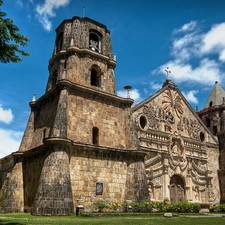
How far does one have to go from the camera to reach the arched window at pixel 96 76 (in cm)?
2395

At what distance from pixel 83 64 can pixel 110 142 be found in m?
6.60

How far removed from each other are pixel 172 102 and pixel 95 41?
34.2ft

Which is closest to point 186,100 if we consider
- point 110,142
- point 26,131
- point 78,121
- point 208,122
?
point 208,122

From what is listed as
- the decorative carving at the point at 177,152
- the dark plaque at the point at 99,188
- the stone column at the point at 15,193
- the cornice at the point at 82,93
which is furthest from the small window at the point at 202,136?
the stone column at the point at 15,193

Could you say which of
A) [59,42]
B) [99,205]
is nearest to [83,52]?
[59,42]

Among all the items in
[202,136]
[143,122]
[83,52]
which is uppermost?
[83,52]

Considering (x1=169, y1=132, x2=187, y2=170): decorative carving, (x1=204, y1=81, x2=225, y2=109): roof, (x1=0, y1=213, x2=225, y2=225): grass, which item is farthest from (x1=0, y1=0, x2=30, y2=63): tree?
(x1=204, y1=81, x2=225, y2=109): roof

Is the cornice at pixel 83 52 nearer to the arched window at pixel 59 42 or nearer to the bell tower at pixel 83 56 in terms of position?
the bell tower at pixel 83 56

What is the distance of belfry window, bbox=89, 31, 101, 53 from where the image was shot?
80.5 ft

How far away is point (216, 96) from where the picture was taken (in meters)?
36.8

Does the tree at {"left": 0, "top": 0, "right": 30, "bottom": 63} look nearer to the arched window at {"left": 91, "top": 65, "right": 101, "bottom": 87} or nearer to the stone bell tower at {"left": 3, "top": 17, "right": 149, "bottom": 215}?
the stone bell tower at {"left": 3, "top": 17, "right": 149, "bottom": 215}

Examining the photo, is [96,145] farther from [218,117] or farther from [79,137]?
[218,117]

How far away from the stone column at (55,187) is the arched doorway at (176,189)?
1224 centimetres

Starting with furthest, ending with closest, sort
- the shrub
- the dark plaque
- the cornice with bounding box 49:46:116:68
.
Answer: the cornice with bounding box 49:46:116:68 < the dark plaque < the shrub
